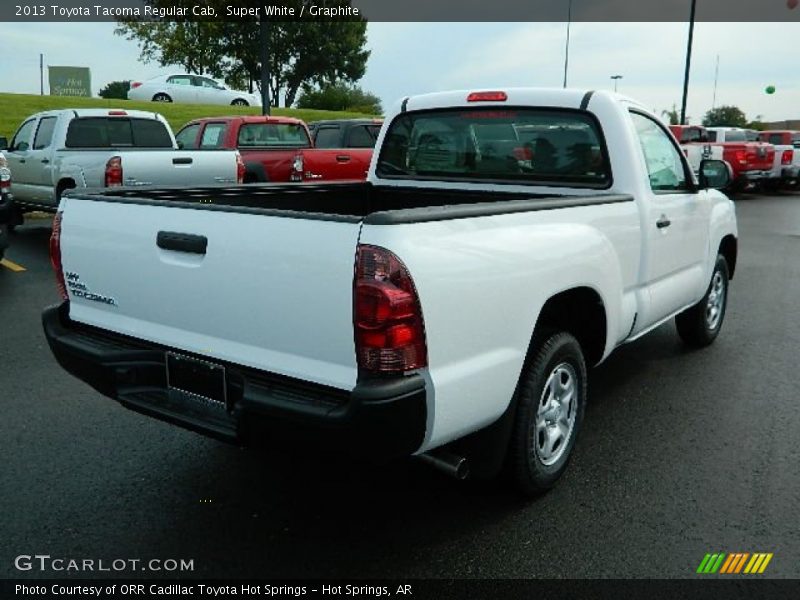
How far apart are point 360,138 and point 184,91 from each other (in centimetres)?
2495

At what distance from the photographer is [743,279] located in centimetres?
940

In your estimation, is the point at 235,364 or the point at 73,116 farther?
the point at 73,116

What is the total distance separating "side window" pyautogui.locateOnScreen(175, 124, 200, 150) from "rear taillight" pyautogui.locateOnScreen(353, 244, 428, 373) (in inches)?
468

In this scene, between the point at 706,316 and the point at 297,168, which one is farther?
the point at 297,168

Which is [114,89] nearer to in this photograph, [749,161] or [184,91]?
[184,91]

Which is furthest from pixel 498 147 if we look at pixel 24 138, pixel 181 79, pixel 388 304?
pixel 181 79

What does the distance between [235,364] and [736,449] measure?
2.75m

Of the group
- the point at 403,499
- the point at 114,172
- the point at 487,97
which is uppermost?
the point at 487,97

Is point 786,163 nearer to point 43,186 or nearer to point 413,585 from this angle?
point 43,186

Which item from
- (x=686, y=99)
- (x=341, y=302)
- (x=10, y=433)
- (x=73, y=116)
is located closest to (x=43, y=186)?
(x=73, y=116)

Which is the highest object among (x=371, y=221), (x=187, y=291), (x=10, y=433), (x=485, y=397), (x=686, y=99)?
(x=686, y=99)

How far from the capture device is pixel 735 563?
3.02m

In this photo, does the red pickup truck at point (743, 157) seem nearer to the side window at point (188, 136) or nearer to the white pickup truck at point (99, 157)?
the side window at point (188, 136)

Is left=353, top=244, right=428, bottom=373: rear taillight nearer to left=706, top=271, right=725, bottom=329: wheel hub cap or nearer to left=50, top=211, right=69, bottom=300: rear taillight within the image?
left=50, top=211, right=69, bottom=300: rear taillight
